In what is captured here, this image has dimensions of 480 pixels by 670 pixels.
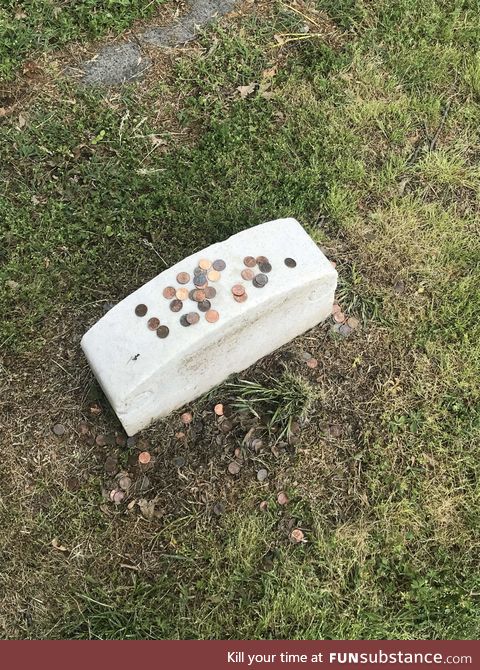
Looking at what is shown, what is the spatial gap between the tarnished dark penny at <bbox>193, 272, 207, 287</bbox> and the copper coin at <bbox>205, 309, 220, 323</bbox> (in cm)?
15

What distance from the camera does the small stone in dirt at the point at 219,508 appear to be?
10.6 ft

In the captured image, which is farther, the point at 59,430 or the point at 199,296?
the point at 59,430

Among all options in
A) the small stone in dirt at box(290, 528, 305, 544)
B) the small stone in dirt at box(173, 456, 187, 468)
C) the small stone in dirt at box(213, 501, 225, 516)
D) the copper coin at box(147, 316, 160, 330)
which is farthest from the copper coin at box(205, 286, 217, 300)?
the small stone in dirt at box(290, 528, 305, 544)

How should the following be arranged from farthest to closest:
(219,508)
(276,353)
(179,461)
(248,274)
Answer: (276,353), (179,461), (219,508), (248,274)

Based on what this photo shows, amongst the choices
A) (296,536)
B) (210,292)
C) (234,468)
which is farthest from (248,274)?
(296,536)

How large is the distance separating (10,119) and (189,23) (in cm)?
149

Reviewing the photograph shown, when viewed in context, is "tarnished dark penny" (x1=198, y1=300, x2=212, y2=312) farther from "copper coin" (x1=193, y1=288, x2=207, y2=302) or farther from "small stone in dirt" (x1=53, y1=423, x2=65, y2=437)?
"small stone in dirt" (x1=53, y1=423, x2=65, y2=437)

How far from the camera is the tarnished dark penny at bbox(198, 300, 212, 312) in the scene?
3043mm

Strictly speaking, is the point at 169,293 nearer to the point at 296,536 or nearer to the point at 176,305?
the point at 176,305

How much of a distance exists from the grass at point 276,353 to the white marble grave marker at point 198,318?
0.97 feet

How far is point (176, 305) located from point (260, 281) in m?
0.42

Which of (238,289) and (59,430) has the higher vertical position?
(238,289)

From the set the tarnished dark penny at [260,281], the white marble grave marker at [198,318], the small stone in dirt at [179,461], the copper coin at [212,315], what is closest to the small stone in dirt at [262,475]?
the small stone in dirt at [179,461]

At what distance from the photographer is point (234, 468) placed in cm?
332
